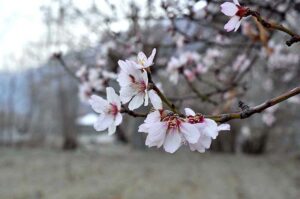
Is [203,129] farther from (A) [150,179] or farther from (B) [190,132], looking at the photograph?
(A) [150,179]

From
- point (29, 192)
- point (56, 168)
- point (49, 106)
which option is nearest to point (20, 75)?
point (49, 106)

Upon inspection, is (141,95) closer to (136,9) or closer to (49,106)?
(136,9)

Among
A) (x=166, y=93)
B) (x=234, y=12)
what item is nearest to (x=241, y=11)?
(x=234, y=12)

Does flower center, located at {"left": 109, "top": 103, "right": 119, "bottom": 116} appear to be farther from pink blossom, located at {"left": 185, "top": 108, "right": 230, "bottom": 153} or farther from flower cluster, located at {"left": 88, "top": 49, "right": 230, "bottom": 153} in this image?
pink blossom, located at {"left": 185, "top": 108, "right": 230, "bottom": 153}

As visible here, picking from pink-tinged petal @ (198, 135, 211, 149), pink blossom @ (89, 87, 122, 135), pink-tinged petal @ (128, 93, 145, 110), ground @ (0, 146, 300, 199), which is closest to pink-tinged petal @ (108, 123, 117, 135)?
pink blossom @ (89, 87, 122, 135)

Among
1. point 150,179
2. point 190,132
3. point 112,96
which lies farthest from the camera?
point 150,179

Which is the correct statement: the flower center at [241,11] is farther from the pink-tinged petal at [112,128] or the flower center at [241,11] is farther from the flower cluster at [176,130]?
the pink-tinged petal at [112,128]
